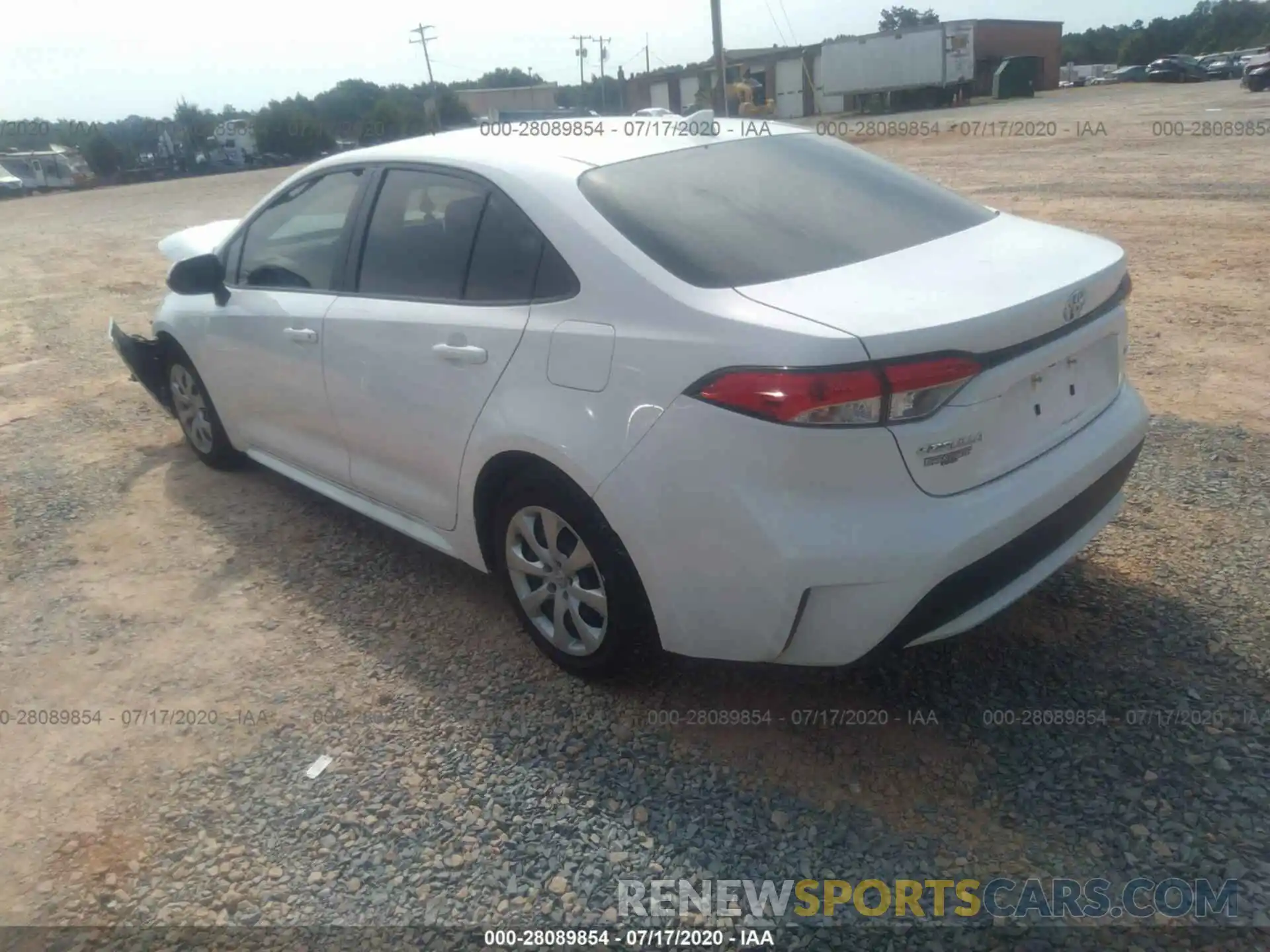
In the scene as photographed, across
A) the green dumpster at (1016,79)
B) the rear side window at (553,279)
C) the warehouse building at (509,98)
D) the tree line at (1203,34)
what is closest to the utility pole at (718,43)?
the warehouse building at (509,98)

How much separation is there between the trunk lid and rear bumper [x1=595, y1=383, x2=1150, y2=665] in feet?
0.27

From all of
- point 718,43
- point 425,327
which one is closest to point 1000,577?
point 425,327

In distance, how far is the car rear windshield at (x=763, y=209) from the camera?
9.12 feet

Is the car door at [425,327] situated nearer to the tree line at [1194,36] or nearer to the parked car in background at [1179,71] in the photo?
the parked car in background at [1179,71]

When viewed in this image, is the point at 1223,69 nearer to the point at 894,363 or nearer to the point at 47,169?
the point at 894,363

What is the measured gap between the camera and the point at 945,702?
2980 mm

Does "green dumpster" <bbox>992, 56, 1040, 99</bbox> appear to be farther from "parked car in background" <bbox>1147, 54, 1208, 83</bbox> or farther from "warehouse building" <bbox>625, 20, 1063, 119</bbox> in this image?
"parked car in background" <bbox>1147, 54, 1208, 83</bbox>

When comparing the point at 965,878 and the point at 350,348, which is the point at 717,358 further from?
the point at 350,348

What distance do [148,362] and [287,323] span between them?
6.19 feet

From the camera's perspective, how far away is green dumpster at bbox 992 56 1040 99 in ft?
149

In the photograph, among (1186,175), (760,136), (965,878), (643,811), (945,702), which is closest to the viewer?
(965,878)

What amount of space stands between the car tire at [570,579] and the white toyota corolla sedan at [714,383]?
0.4 inches

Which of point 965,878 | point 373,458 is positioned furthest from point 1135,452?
point 373,458

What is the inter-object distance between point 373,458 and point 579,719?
1.35 metres
